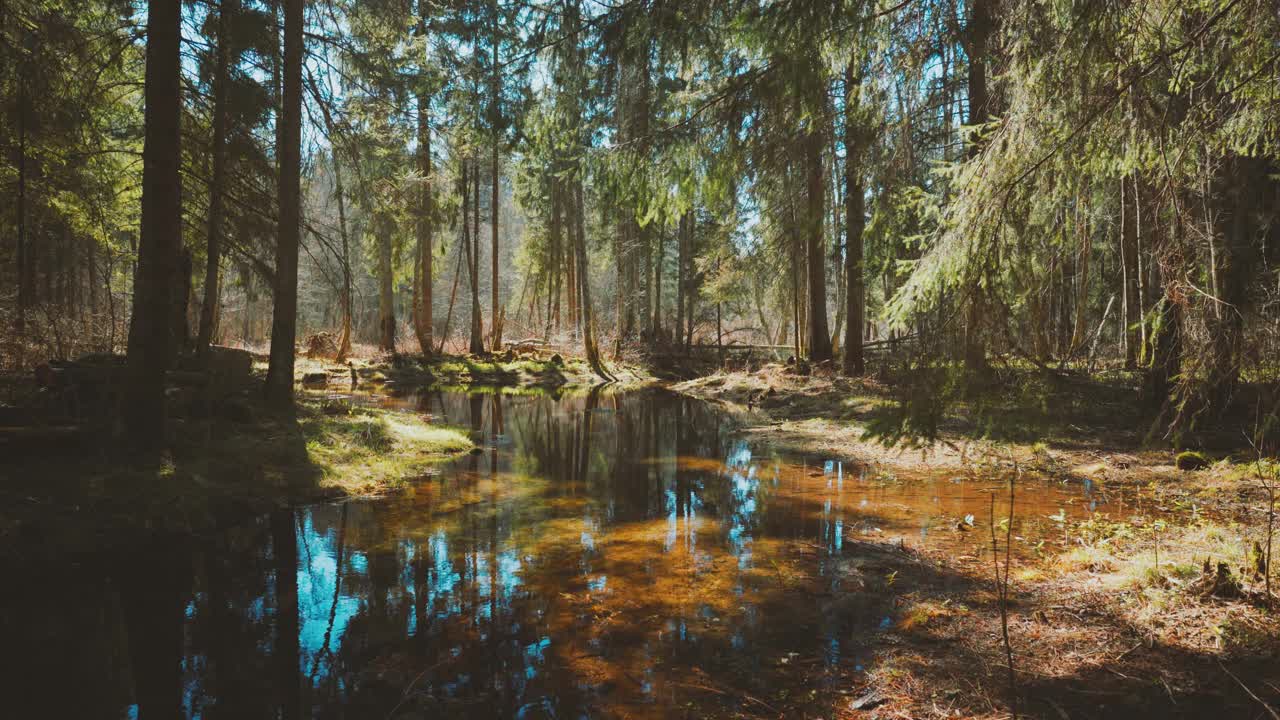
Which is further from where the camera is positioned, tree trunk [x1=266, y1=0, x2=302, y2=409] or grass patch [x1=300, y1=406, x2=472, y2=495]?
tree trunk [x1=266, y1=0, x2=302, y2=409]

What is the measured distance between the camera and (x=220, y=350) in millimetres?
11633

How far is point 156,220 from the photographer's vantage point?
611cm

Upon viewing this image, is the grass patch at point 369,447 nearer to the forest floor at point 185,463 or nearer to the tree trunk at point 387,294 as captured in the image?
the forest floor at point 185,463

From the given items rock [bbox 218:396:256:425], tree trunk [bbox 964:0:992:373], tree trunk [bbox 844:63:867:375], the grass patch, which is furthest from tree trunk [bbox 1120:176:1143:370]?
rock [bbox 218:396:256:425]

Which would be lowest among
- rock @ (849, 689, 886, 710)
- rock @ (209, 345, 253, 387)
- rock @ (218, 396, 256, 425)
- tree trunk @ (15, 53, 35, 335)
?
rock @ (849, 689, 886, 710)

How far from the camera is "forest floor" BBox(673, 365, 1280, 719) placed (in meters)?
3.03

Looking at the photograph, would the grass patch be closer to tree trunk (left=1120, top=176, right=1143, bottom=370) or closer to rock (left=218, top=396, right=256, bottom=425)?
rock (left=218, top=396, right=256, bottom=425)

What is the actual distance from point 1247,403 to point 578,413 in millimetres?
12150

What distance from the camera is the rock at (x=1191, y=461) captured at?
731 cm

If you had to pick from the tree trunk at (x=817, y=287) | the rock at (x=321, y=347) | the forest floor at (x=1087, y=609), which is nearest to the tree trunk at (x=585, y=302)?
the tree trunk at (x=817, y=287)

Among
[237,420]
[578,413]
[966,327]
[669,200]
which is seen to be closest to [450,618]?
[966,327]

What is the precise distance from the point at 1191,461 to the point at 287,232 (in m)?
12.3

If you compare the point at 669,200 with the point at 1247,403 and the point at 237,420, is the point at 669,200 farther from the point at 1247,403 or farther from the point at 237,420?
the point at 1247,403

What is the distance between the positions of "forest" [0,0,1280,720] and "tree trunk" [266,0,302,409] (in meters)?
0.05
